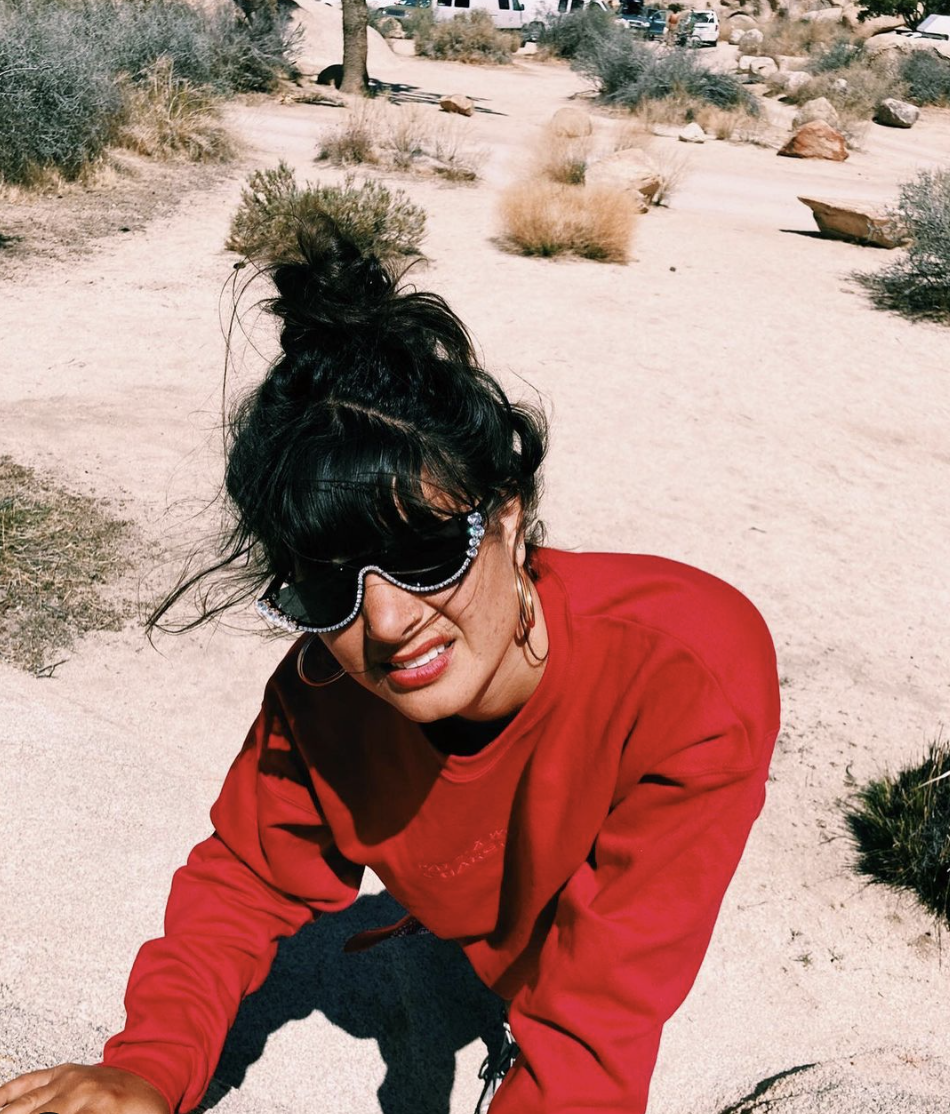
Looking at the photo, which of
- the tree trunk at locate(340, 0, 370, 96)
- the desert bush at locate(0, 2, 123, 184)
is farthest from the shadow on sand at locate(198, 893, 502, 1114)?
the tree trunk at locate(340, 0, 370, 96)

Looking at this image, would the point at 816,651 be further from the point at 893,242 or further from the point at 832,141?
the point at 832,141

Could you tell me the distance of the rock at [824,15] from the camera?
34656mm

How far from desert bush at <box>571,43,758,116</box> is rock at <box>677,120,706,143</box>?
2.27 meters

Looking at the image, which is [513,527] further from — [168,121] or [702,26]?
[702,26]

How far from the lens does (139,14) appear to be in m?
13.1

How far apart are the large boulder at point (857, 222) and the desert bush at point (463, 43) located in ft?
58.6

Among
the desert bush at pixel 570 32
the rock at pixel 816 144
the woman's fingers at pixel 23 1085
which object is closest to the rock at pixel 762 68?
the desert bush at pixel 570 32

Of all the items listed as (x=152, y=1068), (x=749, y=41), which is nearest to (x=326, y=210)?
(x=152, y=1068)

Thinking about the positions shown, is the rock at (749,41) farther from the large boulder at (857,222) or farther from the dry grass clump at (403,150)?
the large boulder at (857,222)

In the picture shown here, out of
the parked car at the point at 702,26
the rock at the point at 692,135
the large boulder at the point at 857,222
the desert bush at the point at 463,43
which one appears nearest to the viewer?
the large boulder at the point at 857,222

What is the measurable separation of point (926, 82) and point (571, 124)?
11.6 metres

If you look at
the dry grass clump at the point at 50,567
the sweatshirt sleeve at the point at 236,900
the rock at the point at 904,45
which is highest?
the sweatshirt sleeve at the point at 236,900

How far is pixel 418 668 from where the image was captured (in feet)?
4.06

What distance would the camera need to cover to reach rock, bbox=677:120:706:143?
53.4 feet
